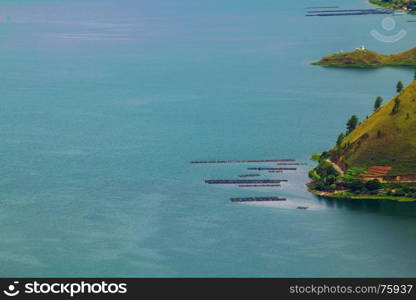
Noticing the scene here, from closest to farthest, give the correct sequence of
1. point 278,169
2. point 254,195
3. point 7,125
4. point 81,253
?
point 81,253
point 254,195
point 278,169
point 7,125

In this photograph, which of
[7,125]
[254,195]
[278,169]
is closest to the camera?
[254,195]

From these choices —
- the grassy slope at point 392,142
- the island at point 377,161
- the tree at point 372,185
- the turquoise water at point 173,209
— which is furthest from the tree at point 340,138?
the tree at point 372,185

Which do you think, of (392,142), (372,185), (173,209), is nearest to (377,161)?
(392,142)

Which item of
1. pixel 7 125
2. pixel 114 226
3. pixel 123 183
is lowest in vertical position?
pixel 114 226

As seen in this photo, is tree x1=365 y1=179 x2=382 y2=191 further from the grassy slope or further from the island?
the grassy slope

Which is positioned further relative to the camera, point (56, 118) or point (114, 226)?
point (56, 118)

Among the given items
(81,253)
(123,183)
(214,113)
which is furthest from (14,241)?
(214,113)

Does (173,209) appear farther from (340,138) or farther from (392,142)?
(392,142)

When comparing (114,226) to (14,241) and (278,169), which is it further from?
(278,169)
